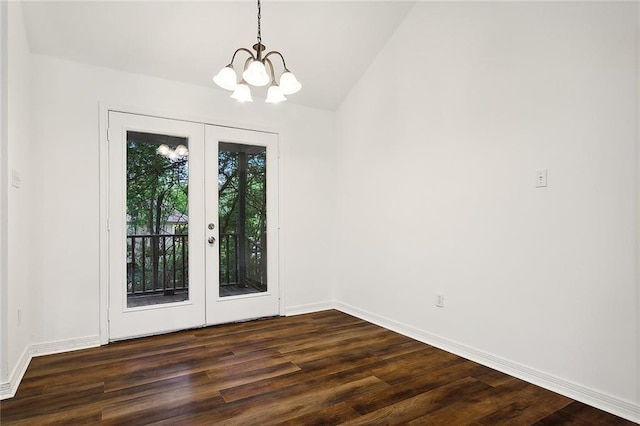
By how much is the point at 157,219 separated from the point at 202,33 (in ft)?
5.77

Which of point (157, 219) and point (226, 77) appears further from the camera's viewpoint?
point (157, 219)

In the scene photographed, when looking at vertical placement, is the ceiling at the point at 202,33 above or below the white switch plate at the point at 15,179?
above

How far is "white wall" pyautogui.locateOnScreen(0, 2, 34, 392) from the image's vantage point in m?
2.26

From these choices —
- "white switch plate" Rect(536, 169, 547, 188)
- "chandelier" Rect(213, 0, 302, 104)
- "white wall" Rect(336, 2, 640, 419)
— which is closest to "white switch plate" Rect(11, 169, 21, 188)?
"chandelier" Rect(213, 0, 302, 104)

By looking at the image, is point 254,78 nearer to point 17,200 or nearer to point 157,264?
point 17,200

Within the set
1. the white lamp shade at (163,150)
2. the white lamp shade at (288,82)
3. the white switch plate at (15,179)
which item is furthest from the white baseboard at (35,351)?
the white lamp shade at (288,82)

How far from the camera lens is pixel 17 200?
2.52 meters

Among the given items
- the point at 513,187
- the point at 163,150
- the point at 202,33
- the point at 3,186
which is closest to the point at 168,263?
the point at 163,150

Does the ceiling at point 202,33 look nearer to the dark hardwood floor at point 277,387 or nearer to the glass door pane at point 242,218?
the glass door pane at point 242,218

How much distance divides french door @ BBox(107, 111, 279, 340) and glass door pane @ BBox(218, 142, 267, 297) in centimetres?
1

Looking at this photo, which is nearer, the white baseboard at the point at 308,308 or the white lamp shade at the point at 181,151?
the white lamp shade at the point at 181,151

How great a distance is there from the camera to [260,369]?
271 cm

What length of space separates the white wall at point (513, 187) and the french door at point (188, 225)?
1.25 metres

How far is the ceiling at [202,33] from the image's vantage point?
2928 millimetres
